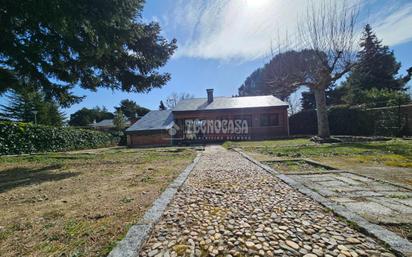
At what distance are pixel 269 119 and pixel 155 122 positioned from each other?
469 inches

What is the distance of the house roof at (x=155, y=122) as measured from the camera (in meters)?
22.1

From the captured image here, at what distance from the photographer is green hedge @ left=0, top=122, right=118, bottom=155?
506 inches

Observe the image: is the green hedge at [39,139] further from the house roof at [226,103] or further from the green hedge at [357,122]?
the green hedge at [357,122]

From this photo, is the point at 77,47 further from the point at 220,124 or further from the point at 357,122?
the point at 357,122

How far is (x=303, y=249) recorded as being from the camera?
73.0 inches

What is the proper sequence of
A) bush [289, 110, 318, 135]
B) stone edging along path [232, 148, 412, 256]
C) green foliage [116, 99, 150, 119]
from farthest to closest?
green foliage [116, 99, 150, 119] → bush [289, 110, 318, 135] → stone edging along path [232, 148, 412, 256]

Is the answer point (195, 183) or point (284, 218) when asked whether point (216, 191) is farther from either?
point (284, 218)

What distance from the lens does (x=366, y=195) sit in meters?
3.25

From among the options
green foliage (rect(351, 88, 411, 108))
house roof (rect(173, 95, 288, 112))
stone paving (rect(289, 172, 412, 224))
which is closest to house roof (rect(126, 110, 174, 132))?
house roof (rect(173, 95, 288, 112))

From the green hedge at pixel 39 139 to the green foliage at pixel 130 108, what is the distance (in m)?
29.6

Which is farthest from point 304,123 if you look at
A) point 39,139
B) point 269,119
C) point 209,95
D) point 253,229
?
point 39,139

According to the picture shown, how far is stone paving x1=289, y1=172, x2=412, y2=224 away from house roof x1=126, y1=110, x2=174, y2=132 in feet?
59.5

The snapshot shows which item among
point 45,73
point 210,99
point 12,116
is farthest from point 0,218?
point 12,116

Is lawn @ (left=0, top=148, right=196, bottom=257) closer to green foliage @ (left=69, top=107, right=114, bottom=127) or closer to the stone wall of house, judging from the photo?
the stone wall of house
